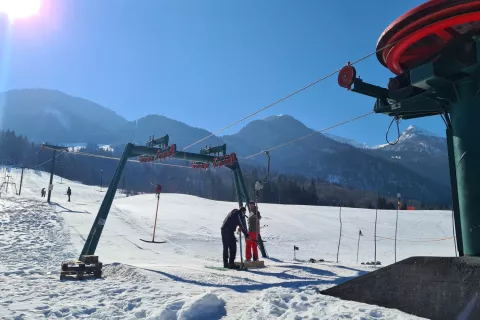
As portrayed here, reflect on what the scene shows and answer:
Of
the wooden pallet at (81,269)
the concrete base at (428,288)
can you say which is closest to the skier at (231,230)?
the wooden pallet at (81,269)

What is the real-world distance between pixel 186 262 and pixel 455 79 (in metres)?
11.9

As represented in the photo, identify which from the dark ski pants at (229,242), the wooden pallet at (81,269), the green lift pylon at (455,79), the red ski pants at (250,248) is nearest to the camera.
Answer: the green lift pylon at (455,79)

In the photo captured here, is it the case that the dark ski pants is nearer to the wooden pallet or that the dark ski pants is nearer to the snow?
the snow

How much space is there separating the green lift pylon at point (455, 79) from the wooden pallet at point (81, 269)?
865cm

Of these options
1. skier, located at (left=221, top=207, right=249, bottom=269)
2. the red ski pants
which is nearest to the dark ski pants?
skier, located at (left=221, top=207, right=249, bottom=269)

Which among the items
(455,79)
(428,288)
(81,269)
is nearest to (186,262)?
(81,269)

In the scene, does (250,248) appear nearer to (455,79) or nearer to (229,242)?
(229,242)

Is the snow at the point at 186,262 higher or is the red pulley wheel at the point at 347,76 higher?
the red pulley wheel at the point at 347,76

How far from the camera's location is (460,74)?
557 centimetres

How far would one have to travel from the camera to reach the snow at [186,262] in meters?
5.77

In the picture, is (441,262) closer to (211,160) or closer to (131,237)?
(211,160)

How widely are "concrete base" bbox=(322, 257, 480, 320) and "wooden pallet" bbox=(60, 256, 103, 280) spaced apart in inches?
Result: 286

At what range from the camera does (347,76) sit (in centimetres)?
704

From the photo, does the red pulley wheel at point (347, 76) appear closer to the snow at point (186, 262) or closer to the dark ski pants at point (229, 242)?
the snow at point (186, 262)
